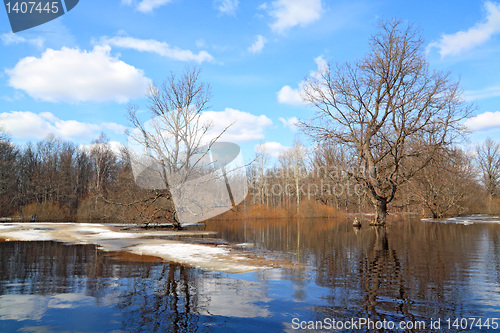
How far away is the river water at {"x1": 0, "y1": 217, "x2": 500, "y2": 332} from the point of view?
5.21m

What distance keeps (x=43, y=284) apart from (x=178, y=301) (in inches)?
141

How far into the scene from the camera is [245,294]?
Answer: 6871mm

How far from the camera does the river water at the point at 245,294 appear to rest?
5207 millimetres

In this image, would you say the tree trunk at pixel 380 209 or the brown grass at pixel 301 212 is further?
the brown grass at pixel 301 212

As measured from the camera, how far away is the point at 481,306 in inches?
233

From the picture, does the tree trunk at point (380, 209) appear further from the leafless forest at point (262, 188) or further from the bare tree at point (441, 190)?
the bare tree at point (441, 190)

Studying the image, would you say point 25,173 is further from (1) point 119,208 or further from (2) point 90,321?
(2) point 90,321

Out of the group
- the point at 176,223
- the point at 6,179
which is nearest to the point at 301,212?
the point at 176,223

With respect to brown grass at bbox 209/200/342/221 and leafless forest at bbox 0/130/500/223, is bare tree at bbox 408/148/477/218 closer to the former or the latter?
leafless forest at bbox 0/130/500/223

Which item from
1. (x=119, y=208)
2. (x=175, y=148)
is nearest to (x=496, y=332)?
(x=175, y=148)

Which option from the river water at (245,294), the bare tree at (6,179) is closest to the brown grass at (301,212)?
the bare tree at (6,179)

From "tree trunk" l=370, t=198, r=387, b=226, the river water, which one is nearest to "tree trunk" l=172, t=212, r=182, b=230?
the river water

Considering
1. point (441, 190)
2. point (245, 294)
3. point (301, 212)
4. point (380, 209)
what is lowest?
point (301, 212)

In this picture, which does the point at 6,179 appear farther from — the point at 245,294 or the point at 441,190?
the point at 441,190
